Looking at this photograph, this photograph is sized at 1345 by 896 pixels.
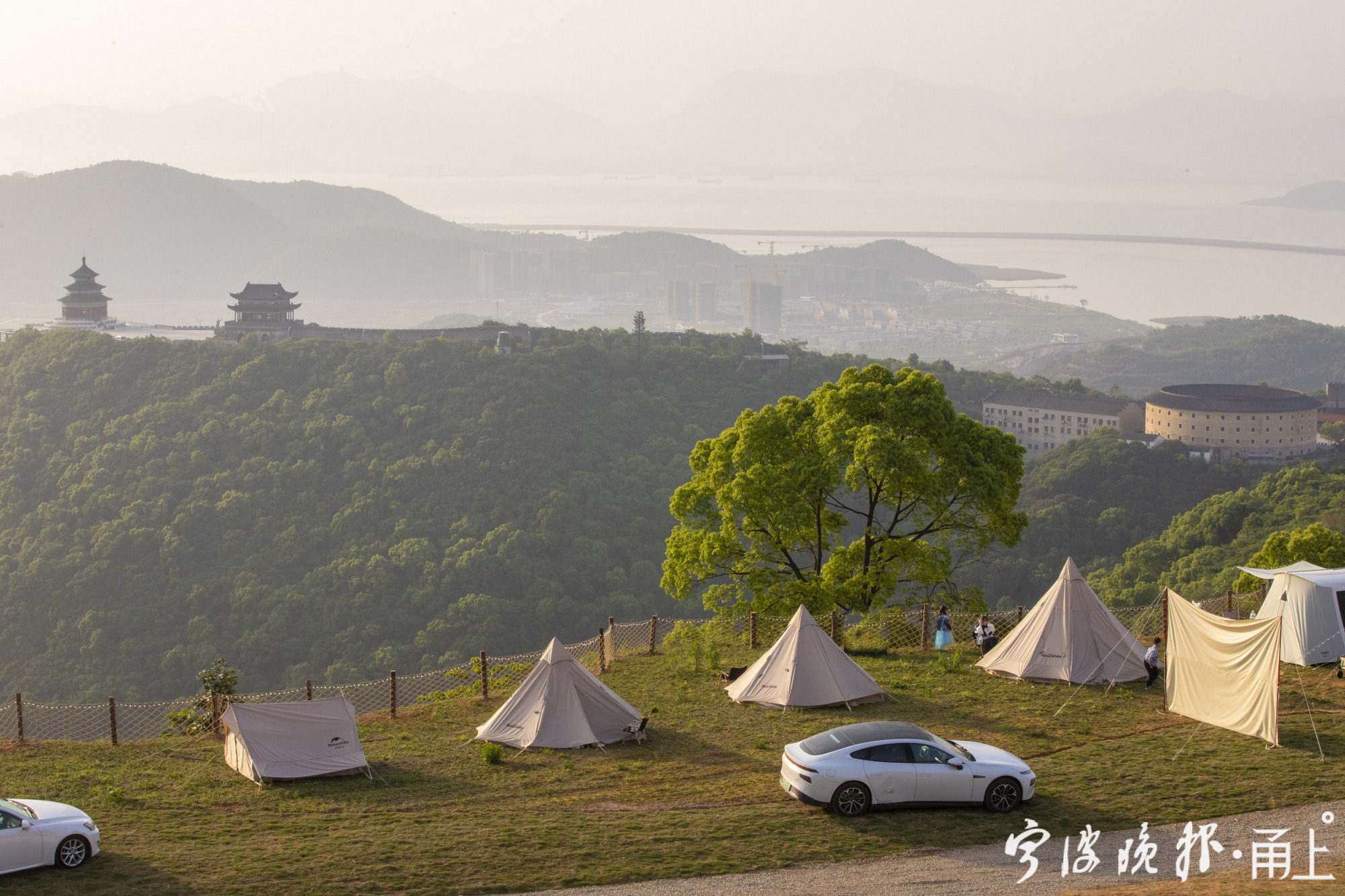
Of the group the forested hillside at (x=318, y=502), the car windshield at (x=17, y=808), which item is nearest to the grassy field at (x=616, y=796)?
the car windshield at (x=17, y=808)

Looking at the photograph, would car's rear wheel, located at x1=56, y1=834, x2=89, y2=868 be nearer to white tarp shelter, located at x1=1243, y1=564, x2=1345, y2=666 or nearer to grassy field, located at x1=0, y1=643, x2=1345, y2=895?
grassy field, located at x1=0, y1=643, x2=1345, y2=895

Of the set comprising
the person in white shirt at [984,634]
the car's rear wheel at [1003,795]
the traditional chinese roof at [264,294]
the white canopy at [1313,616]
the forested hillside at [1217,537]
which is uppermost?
the traditional chinese roof at [264,294]

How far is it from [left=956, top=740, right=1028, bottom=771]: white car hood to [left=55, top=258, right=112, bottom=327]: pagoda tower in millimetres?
86539

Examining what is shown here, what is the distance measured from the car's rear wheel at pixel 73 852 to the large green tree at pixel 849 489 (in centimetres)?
1325

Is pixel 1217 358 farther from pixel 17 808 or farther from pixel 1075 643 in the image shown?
pixel 17 808

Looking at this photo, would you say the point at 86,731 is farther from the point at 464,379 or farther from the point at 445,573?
the point at 464,379

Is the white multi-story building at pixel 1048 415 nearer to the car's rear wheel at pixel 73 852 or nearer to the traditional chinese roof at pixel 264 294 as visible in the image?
the traditional chinese roof at pixel 264 294

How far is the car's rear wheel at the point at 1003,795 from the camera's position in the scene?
12.6 m

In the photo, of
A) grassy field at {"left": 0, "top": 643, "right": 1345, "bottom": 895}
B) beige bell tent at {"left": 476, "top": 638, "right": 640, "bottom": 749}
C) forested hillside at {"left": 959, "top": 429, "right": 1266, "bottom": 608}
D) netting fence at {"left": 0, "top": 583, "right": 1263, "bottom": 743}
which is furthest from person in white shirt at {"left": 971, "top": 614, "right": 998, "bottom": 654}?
forested hillside at {"left": 959, "top": 429, "right": 1266, "bottom": 608}

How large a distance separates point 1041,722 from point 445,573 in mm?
36454

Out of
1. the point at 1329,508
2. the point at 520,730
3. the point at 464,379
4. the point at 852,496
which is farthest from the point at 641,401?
the point at 520,730

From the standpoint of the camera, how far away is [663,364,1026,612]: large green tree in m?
21.7

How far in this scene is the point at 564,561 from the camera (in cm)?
5091

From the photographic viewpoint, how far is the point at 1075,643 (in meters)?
17.9
